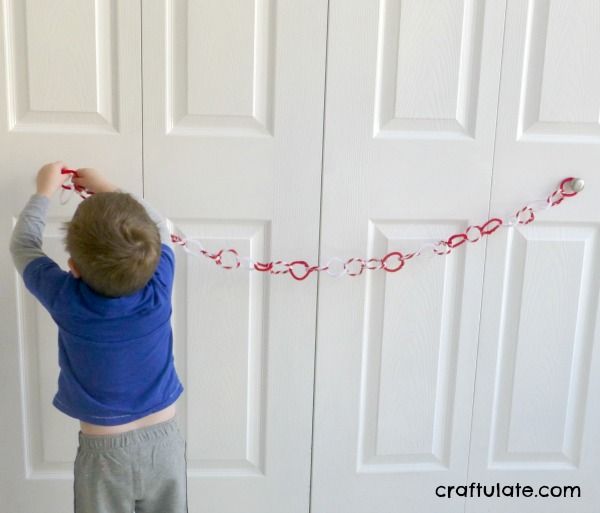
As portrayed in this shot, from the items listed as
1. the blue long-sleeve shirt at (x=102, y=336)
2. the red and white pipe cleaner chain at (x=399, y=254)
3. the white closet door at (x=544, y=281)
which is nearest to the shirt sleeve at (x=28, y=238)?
the blue long-sleeve shirt at (x=102, y=336)

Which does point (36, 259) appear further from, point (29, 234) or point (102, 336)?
point (102, 336)

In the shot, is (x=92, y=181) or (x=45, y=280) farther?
(x=92, y=181)

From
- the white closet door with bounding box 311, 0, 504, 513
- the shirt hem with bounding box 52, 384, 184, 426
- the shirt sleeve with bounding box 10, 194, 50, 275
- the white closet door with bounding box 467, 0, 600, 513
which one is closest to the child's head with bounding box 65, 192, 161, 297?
the shirt sleeve with bounding box 10, 194, 50, 275

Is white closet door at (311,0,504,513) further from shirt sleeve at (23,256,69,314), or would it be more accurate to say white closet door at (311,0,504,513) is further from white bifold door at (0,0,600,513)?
shirt sleeve at (23,256,69,314)

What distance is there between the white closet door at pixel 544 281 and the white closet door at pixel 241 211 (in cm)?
41

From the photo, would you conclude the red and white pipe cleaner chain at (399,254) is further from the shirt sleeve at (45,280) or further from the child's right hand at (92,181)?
the shirt sleeve at (45,280)

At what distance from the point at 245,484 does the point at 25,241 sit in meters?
0.76

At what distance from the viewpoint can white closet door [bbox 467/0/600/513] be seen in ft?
4.69

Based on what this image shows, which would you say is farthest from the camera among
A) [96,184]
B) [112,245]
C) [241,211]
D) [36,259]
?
[241,211]

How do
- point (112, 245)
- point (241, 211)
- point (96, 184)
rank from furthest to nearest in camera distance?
point (241, 211) → point (96, 184) → point (112, 245)

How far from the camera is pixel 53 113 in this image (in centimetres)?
137

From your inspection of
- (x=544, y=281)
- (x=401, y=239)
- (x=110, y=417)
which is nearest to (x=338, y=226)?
(x=401, y=239)

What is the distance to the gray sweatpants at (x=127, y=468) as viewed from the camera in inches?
46.6

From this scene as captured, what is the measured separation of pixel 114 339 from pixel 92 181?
0.34 metres
